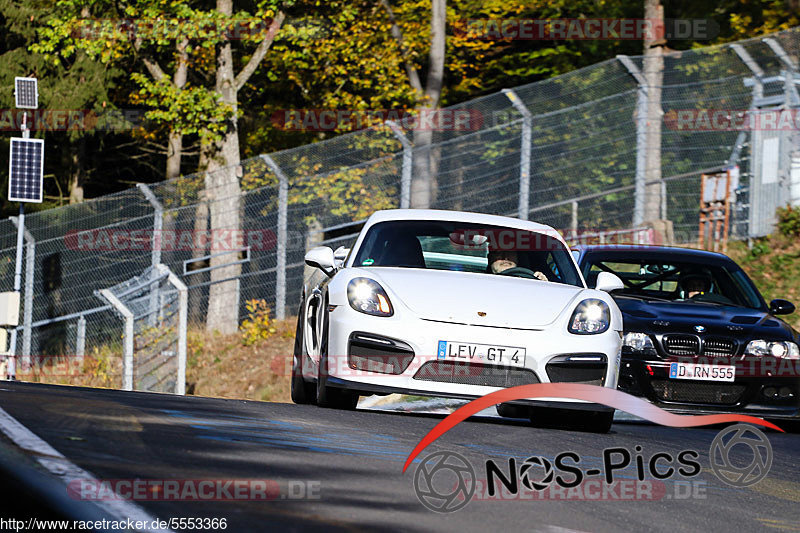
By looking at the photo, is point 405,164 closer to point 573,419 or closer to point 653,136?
point 653,136

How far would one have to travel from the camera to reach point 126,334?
57.0ft

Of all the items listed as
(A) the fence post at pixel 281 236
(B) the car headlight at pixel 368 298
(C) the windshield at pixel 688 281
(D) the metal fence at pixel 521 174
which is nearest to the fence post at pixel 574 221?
(D) the metal fence at pixel 521 174

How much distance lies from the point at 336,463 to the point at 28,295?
2062 centimetres

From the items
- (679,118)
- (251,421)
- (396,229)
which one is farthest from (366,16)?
(251,421)

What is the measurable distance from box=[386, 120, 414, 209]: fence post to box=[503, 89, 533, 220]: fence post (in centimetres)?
179

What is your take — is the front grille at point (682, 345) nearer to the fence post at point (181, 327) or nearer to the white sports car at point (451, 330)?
the white sports car at point (451, 330)

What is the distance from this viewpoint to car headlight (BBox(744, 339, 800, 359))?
11.0 m

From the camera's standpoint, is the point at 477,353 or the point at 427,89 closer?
the point at 477,353

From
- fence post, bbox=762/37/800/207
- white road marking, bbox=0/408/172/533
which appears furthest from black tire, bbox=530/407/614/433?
fence post, bbox=762/37/800/207

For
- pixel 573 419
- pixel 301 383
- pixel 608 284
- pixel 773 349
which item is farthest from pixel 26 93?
pixel 573 419

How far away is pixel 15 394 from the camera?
8.14 metres

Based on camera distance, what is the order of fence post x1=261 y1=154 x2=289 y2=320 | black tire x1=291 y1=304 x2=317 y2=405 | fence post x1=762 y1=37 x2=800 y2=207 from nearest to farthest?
black tire x1=291 y1=304 x2=317 y2=405 → fence post x1=762 y1=37 x2=800 y2=207 → fence post x1=261 y1=154 x2=289 y2=320

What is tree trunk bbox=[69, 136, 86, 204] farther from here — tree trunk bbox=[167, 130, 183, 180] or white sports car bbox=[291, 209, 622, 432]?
white sports car bbox=[291, 209, 622, 432]

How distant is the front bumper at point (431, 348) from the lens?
858 cm
